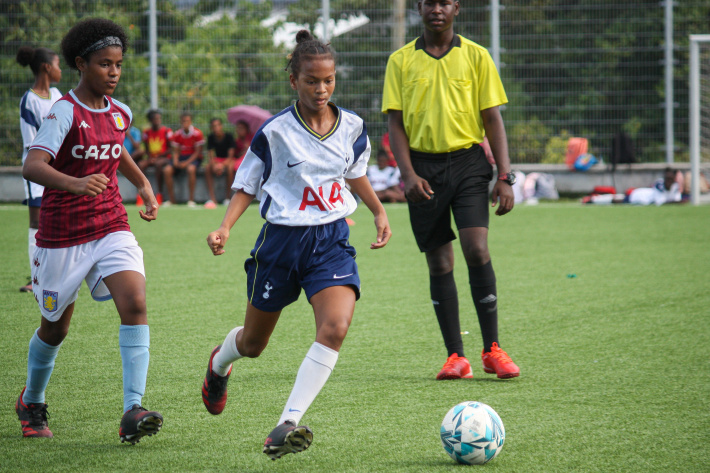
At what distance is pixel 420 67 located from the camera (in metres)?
4.81

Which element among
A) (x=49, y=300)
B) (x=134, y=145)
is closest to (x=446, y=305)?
(x=49, y=300)

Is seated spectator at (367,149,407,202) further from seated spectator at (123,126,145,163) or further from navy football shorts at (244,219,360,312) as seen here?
navy football shorts at (244,219,360,312)

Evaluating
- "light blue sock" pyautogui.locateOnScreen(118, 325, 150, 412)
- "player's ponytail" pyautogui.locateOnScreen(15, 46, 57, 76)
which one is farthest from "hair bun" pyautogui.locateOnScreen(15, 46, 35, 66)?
"light blue sock" pyautogui.locateOnScreen(118, 325, 150, 412)

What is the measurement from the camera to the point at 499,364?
4.55 meters

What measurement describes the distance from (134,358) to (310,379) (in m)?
0.82

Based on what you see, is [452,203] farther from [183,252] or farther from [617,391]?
[183,252]

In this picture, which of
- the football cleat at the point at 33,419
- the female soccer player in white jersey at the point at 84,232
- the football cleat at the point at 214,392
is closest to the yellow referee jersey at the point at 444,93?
the female soccer player in white jersey at the point at 84,232

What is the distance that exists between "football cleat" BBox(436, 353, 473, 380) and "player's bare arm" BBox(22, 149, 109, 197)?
2131 millimetres

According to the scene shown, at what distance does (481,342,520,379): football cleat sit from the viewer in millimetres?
4496

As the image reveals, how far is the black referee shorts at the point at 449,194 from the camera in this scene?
4750 mm

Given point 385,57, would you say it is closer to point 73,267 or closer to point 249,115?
point 249,115

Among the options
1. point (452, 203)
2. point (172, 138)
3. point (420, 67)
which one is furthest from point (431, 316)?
point (172, 138)

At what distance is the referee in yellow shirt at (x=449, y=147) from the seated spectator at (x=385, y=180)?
457 inches

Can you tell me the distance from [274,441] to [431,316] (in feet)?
11.3
